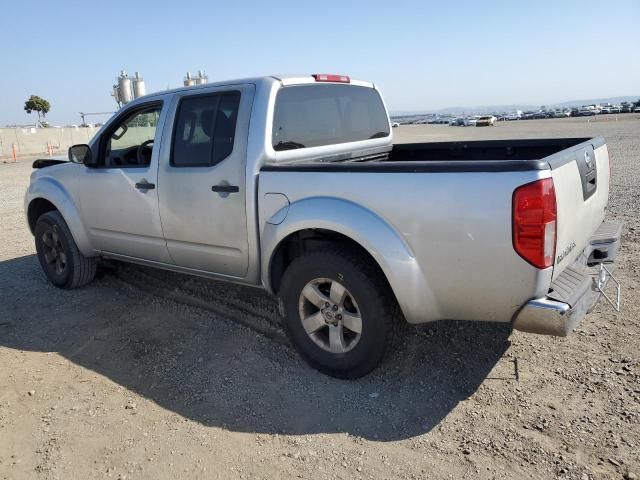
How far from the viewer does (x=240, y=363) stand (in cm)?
381

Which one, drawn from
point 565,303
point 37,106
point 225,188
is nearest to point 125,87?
point 225,188

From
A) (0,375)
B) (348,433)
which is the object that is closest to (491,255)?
(348,433)

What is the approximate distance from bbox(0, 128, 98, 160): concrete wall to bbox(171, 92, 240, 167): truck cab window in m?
33.2

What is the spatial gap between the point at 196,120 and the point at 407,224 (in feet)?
6.87

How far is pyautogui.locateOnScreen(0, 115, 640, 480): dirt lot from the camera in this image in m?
2.74

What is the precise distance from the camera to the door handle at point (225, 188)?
12.4 feet

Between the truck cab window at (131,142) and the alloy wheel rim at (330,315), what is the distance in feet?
6.94

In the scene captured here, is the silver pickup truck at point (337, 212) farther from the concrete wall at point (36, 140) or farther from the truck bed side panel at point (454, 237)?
the concrete wall at point (36, 140)

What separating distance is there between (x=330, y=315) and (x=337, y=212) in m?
0.69

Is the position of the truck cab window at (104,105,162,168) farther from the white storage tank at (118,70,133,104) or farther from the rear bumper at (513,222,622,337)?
the white storage tank at (118,70,133,104)

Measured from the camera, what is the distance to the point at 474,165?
2.74m

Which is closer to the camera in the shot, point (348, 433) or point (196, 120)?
point (348, 433)

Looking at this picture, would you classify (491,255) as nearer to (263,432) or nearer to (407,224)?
(407,224)

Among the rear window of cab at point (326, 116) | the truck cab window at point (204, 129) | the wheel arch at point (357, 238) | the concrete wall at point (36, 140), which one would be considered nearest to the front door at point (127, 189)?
the truck cab window at point (204, 129)
